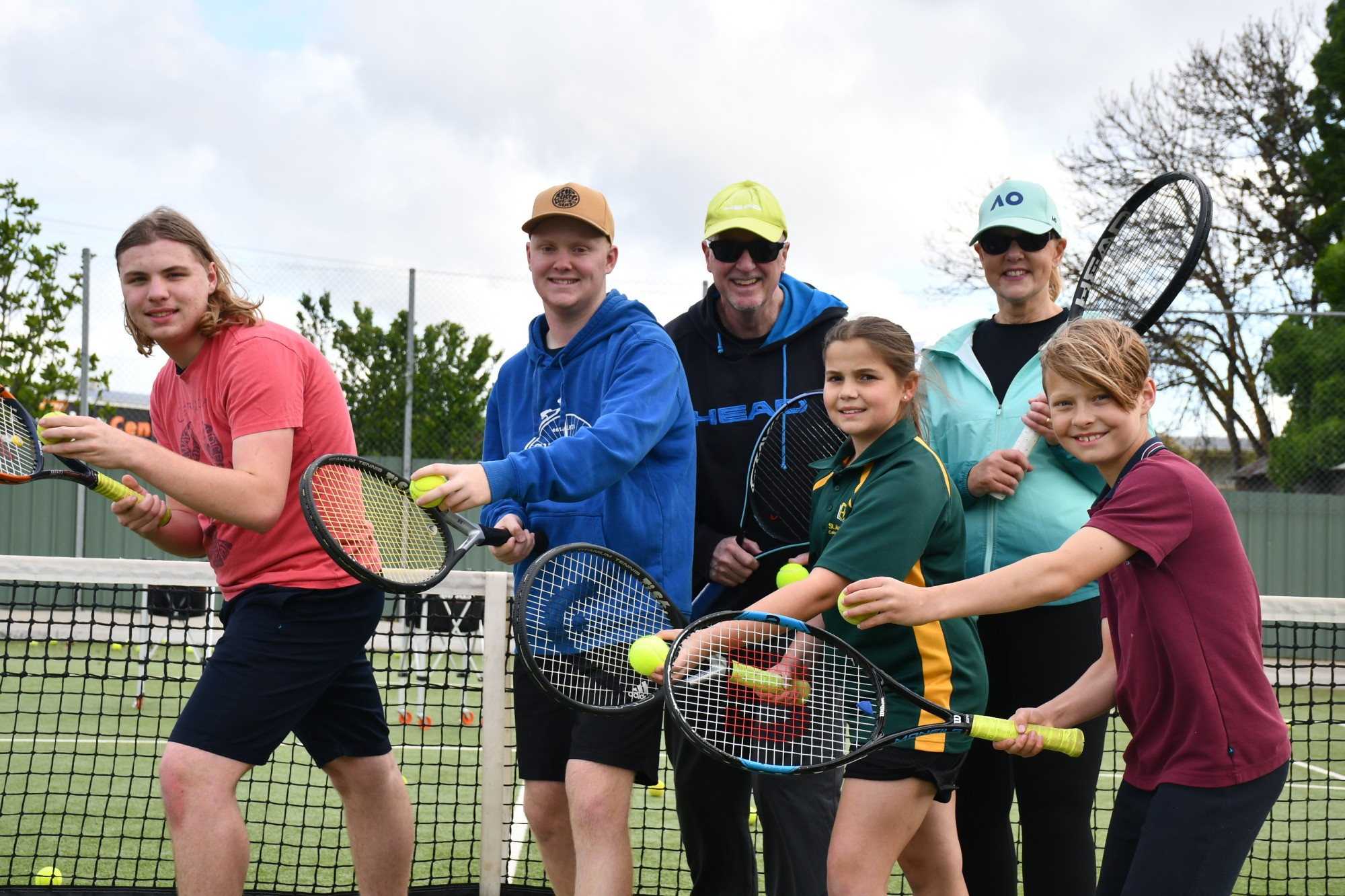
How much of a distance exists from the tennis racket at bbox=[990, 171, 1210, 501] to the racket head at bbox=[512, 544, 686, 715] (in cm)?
131

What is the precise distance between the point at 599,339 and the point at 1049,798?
1.51m

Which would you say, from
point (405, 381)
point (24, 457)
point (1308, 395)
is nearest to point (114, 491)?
point (24, 457)

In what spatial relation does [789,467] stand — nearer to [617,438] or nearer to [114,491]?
[617,438]

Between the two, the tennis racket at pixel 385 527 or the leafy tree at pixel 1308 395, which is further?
the leafy tree at pixel 1308 395

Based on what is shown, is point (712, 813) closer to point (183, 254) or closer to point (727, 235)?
point (727, 235)

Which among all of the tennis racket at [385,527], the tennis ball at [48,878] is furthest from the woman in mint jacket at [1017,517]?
the tennis ball at [48,878]

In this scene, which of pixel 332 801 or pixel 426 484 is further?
pixel 332 801

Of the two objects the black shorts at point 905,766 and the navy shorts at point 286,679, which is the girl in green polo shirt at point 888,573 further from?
the navy shorts at point 286,679

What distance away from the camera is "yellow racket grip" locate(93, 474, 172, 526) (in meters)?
2.80

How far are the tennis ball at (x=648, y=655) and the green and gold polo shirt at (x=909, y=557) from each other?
36 cm

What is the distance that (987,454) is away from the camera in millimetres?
2854

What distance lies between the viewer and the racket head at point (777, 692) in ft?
7.08

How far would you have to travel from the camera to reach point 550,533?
2793mm

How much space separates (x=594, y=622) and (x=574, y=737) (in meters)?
0.28
